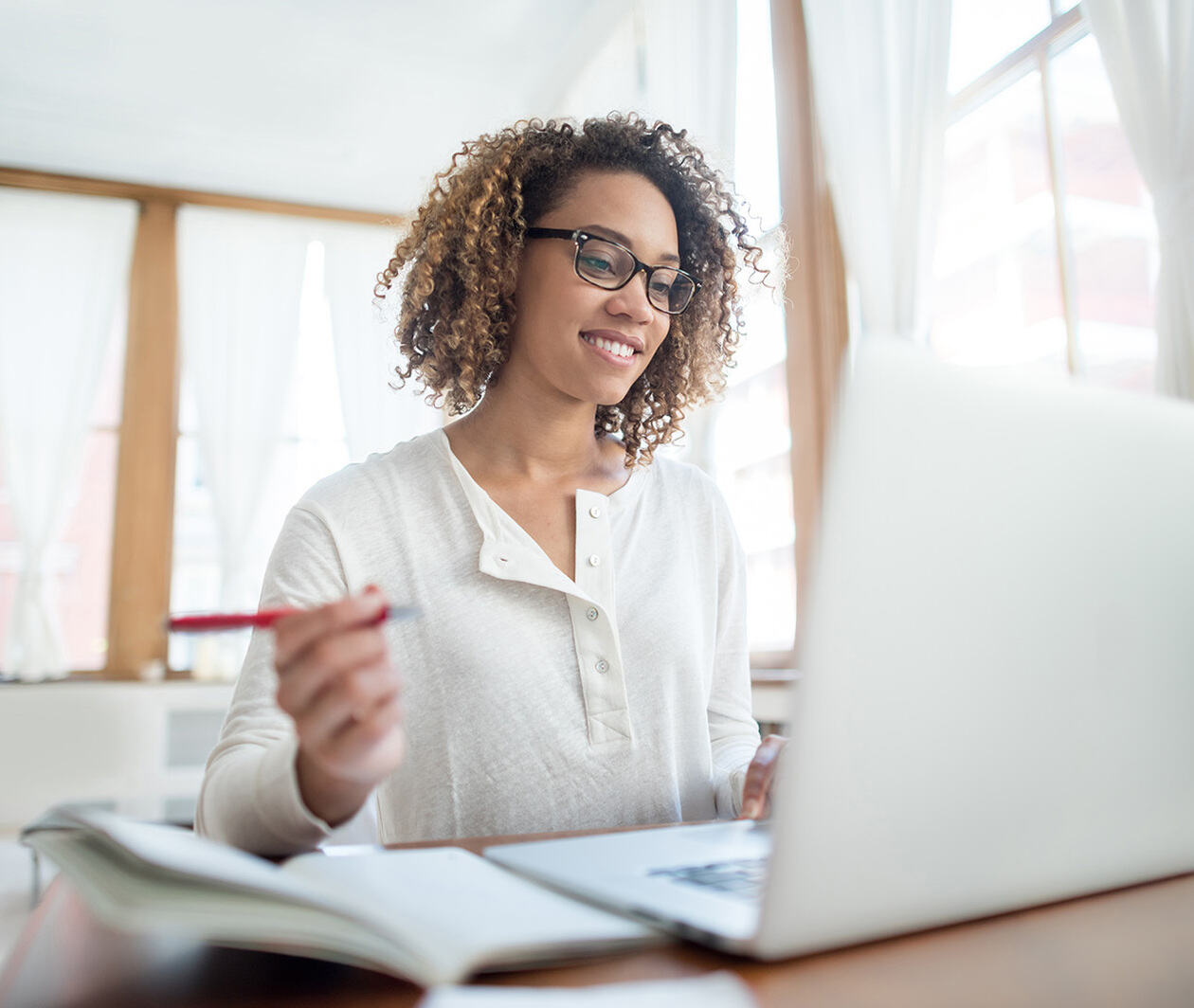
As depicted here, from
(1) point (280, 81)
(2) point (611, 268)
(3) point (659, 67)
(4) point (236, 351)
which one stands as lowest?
(2) point (611, 268)

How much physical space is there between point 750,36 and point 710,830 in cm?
339

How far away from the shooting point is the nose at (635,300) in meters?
1.29

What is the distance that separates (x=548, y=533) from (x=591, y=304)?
0.31 m

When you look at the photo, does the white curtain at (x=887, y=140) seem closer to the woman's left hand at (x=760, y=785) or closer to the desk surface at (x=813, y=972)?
the woman's left hand at (x=760, y=785)

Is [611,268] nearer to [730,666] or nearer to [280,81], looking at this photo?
[730,666]

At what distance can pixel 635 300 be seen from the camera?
1.30m

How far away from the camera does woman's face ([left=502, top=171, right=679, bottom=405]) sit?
1298 millimetres

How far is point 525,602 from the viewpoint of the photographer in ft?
3.77

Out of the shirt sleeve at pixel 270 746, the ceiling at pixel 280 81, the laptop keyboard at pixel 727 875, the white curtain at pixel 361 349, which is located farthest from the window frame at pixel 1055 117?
the white curtain at pixel 361 349

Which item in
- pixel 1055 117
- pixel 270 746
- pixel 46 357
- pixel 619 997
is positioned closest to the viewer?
pixel 619 997

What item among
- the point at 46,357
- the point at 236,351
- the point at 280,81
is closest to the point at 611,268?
the point at 280,81

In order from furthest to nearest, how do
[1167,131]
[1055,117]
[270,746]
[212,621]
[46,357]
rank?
[46,357] < [1055,117] < [1167,131] < [270,746] < [212,621]

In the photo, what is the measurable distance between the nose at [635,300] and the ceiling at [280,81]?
292 cm

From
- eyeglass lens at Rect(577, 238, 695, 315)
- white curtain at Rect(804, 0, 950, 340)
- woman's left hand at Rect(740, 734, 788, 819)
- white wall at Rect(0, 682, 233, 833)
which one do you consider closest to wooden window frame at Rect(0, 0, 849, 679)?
white wall at Rect(0, 682, 233, 833)
